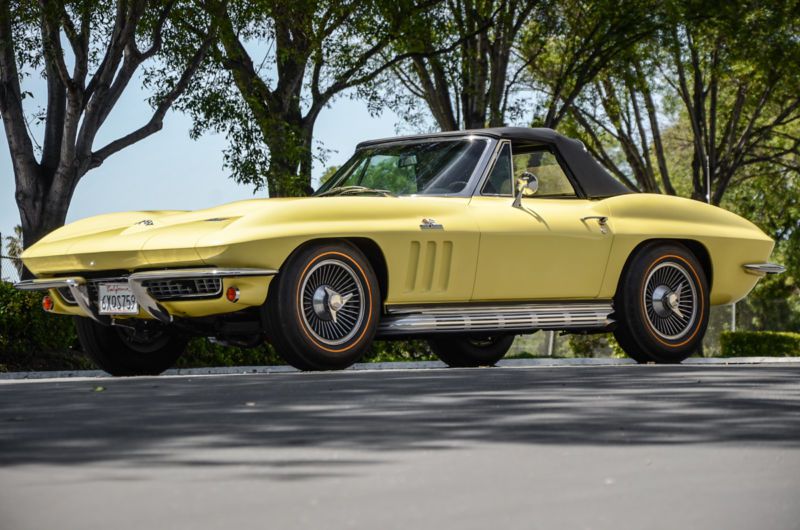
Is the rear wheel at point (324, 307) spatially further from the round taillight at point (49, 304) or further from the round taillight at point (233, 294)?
the round taillight at point (49, 304)

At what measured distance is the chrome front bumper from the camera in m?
8.32

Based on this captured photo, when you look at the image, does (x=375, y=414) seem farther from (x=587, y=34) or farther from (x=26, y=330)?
(x=587, y=34)

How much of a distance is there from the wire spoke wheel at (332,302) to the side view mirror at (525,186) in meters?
1.55

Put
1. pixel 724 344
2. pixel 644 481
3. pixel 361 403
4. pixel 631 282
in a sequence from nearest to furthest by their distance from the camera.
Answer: pixel 644 481 → pixel 361 403 → pixel 631 282 → pixel 724 344

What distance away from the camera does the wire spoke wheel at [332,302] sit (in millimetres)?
8688

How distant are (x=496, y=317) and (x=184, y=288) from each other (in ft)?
7.46

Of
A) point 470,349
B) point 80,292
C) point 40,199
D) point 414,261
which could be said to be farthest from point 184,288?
point 40,199

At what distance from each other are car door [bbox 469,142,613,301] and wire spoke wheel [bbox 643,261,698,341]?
0.55 metres

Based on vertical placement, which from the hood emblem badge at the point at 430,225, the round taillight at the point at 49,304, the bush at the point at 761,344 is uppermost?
the hood emblem badge at the point at 430,225

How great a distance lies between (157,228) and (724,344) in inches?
833

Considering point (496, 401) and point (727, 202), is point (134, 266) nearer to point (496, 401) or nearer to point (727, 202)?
point (496, 401)

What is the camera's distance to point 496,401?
646 cm

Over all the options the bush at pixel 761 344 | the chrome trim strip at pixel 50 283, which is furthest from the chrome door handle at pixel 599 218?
the bush at pixel 761 344

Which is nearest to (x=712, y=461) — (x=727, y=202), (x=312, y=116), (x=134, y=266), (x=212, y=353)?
(x=134, y=266)
